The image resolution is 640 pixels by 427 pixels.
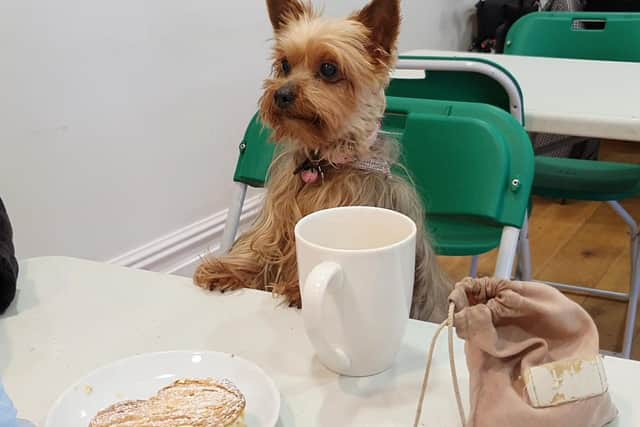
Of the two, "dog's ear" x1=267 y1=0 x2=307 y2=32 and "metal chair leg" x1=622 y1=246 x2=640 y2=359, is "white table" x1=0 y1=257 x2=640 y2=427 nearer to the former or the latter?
"dog's ear" x1=267 y1=0 x2=307 y2=32

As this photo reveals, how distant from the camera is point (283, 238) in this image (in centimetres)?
100

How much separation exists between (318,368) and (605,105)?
3.32 ft

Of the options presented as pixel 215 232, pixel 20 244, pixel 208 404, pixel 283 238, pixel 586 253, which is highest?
pixel 208 404

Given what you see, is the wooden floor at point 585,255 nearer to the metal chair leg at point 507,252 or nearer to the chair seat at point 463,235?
the chair seat at point 463,235

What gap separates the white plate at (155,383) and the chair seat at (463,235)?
0.66m

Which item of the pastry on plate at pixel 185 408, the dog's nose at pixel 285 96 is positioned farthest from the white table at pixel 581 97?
the pastry on plate at pixel 185 408

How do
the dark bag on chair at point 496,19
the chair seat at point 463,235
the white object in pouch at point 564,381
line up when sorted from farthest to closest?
the dark bag on chair at point 496,19
the chair seat at point 463,235
the white object in pouch at point 564,381

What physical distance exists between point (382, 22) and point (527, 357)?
2.13 feet

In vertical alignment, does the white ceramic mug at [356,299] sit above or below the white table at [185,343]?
above

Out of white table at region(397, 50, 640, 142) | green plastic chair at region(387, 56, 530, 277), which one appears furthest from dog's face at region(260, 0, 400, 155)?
white table at region(397, 50, 640, 142)

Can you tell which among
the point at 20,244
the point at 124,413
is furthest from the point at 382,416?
the point at 20,244

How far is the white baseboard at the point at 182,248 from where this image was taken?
1867mm

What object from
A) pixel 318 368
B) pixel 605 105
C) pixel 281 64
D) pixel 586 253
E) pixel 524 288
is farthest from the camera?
pixel 586 253

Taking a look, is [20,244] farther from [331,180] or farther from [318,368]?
[318,368]
